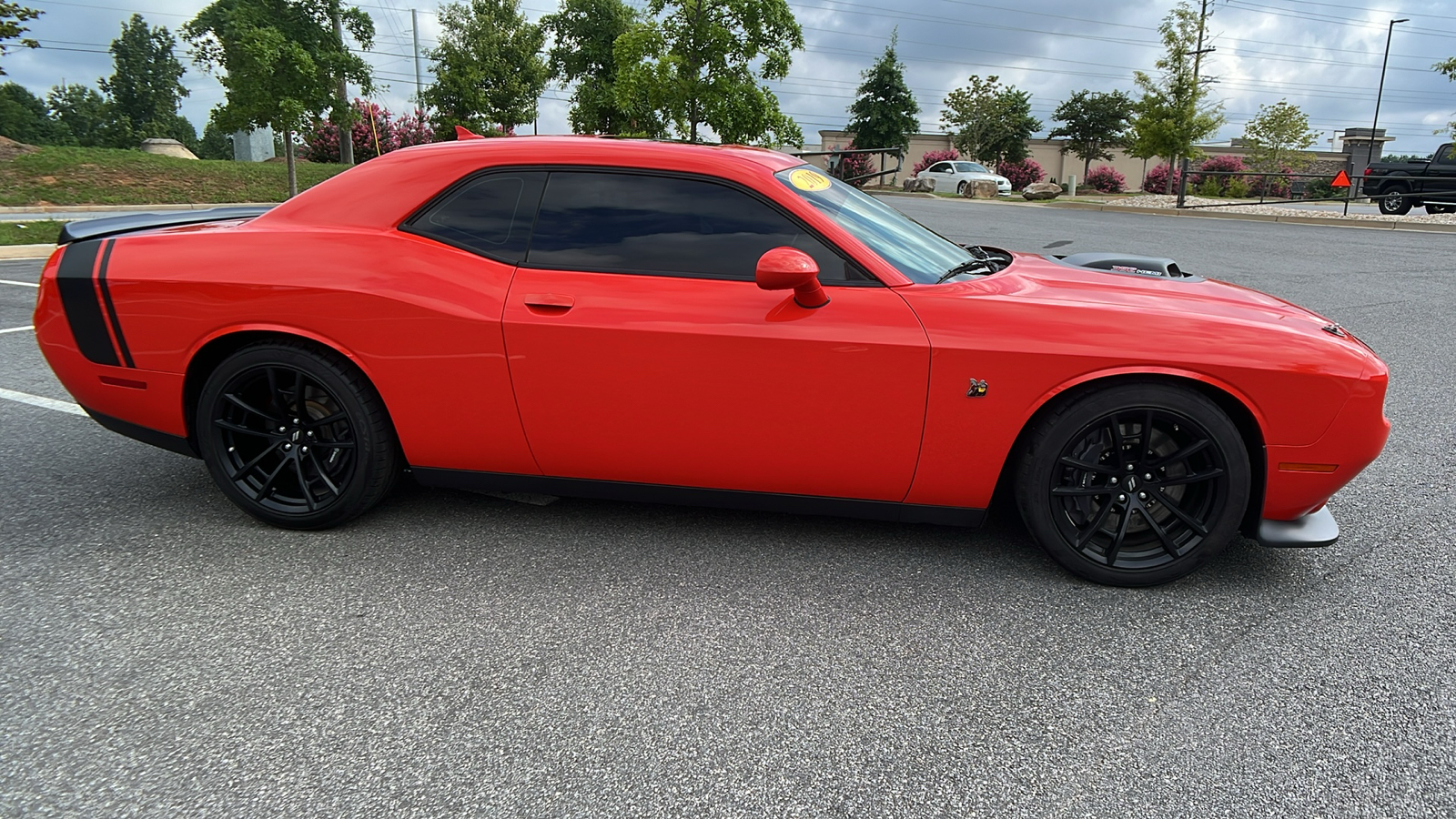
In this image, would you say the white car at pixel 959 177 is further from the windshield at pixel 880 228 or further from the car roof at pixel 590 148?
the car roof at pixel 590 148

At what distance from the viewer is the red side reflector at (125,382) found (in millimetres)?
3316

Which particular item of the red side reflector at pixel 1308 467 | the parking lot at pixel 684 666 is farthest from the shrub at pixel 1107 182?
the red side reflector at pixel 1308 467

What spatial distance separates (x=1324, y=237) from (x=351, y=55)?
2087 cm

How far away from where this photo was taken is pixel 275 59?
1842cm

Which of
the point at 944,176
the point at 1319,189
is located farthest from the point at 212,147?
the point at 1319,189

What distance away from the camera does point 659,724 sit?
221cm

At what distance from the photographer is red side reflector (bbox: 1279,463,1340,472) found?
2777 mm

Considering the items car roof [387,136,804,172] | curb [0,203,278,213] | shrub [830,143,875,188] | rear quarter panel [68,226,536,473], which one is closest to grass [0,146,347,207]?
curb [0,203,278,213]

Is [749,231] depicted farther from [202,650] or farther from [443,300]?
[202,650]

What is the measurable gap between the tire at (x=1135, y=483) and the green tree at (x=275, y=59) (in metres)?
19.9

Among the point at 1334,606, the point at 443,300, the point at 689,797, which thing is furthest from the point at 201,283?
the point at 1334,606

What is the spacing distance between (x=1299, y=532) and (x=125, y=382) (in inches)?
170

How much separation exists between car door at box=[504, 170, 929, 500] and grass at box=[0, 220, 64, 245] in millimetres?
12260

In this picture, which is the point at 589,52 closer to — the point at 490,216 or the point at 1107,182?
the point at 1107,182
